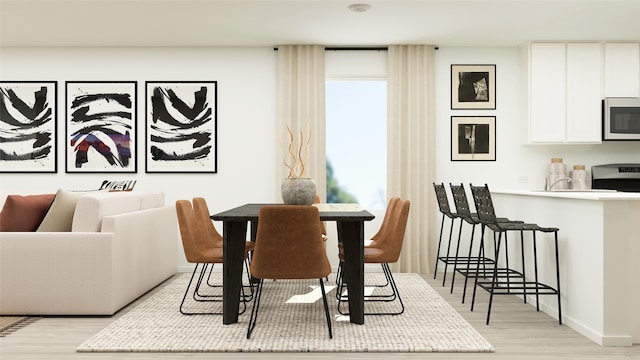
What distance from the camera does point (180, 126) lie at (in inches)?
234

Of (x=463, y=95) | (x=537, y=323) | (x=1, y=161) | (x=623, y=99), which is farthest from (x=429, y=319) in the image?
(x=1, y=161)

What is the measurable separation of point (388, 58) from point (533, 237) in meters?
2.84

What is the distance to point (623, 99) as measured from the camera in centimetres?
556

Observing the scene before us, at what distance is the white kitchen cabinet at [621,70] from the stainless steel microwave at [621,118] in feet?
0.43

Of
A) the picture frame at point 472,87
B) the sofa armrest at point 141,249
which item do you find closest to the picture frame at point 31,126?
the sofa armrest at point 141,249

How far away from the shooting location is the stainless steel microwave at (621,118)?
5.56 meters

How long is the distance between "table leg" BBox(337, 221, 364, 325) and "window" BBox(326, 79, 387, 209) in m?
2.78

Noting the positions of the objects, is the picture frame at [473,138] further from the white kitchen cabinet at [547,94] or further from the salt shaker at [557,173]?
the salt shaker at [557,173]

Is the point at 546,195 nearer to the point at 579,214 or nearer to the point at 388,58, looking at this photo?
the point at 579,214

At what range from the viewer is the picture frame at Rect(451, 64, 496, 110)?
5.95 metres

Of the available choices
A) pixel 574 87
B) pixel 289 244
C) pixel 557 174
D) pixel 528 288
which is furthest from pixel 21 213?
pixel 574 87

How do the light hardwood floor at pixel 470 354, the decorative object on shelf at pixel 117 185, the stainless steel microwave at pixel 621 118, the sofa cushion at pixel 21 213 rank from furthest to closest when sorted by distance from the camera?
the stainless steel microwave at pixel 621 118 → the decorative object on shelf at pixel 117 185 → the sofa cushion at pixel 21 213 → the light hardwood floor at pixel 470 354

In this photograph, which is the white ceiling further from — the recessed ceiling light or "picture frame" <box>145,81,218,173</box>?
"picture frame" <box>145,81,218,173</box>

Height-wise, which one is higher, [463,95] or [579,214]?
[463,95]
